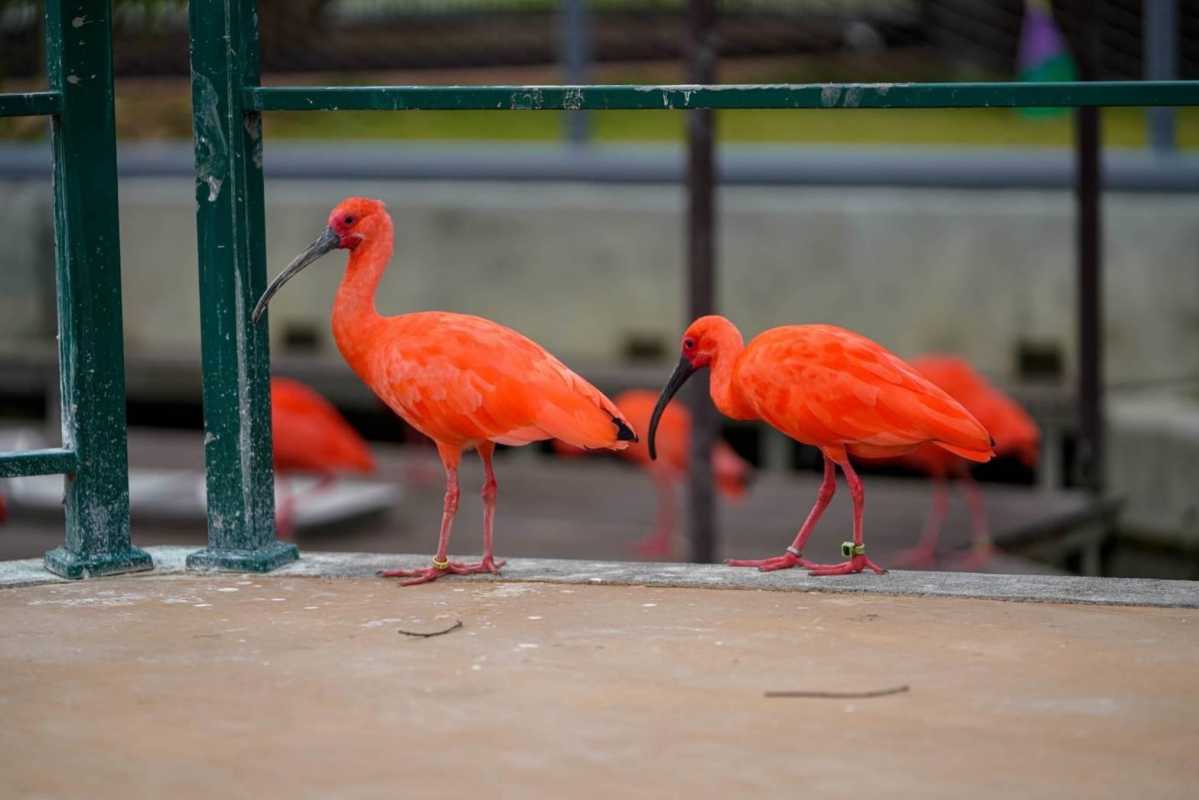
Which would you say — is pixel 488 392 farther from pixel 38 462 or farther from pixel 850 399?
pixel 38 462

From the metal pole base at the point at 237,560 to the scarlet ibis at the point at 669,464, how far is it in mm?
5414

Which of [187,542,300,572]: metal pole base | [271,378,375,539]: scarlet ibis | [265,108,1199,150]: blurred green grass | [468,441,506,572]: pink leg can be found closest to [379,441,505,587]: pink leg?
[468,441,506,572]: pink leg

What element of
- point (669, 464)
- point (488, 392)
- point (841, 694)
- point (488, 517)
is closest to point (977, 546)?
point (669, 464)

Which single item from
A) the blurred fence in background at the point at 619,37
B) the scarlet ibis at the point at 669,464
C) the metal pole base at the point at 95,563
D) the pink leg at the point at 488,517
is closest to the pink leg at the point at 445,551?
the pink leg at the point at 488,517

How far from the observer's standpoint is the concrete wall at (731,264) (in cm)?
1263

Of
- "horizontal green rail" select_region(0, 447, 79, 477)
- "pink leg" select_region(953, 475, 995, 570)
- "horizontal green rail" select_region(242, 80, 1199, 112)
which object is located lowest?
"pink leg" select_region(953, 475, 995, 570)

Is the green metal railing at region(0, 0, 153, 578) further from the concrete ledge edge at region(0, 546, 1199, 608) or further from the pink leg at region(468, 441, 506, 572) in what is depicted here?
the pink leg at region(468, 441, 506, 572)

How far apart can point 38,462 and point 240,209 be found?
75 cm

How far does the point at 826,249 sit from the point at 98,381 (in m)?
8.74

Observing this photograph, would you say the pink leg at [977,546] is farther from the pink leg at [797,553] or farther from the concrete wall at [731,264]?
the pink leg at [797,553]

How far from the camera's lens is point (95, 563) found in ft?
15.8

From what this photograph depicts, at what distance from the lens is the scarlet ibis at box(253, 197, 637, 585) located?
477 centimetres

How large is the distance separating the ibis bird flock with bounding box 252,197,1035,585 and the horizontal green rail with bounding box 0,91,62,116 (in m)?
0.65

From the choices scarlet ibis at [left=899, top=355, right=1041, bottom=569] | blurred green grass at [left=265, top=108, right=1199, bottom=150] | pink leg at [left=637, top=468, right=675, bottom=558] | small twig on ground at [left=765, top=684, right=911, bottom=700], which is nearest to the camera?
small twig on ground at [left=765, top=684, right=911, bottom=700]
